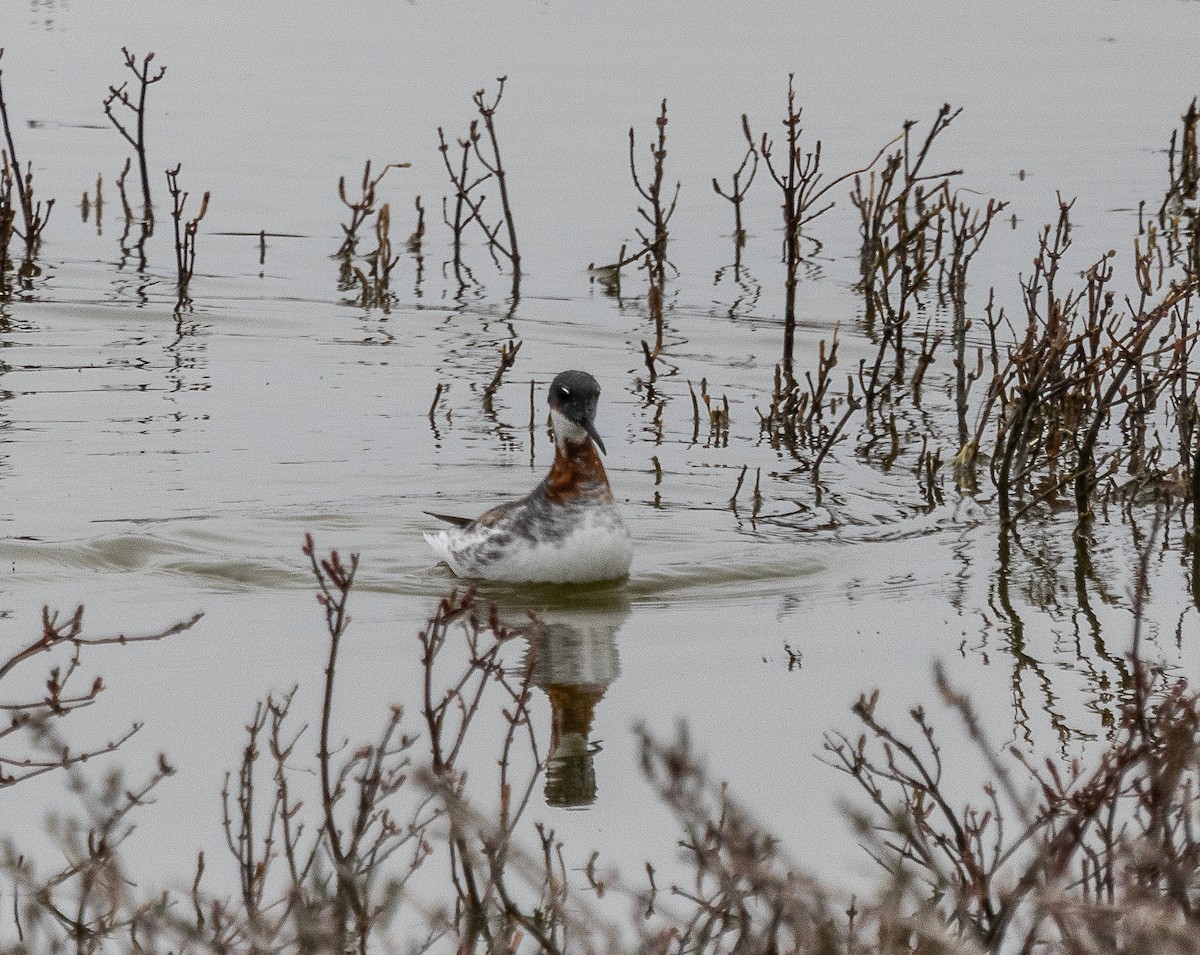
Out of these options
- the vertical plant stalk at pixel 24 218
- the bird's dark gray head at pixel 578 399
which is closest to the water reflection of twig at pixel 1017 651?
the bird's dark gray head at pixel 578 399

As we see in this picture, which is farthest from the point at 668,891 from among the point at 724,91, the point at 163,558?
the point at 724,91

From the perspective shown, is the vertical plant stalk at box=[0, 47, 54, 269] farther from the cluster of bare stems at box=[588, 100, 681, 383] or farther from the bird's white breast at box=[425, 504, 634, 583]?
the bird's white breast at box=[425, 504, 634, 583]

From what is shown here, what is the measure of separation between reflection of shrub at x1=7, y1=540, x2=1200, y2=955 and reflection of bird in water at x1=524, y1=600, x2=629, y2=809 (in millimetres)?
142

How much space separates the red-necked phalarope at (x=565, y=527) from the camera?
791 centimetres

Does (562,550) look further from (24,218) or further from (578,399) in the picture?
(24,218)

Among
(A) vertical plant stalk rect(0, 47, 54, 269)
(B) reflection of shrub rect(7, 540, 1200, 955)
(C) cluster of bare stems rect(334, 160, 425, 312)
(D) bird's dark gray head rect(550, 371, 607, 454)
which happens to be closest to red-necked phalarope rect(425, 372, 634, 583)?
(D) bird's dark gray head rect(550, 371, 607, 454)

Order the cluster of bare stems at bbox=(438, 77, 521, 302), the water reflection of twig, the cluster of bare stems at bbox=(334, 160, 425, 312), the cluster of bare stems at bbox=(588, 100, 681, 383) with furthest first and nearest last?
1. the cluster of bare stems at bbox=(438, 77, 521, 302)
2. the cluster of bare stems at bbox=(334, 160, 425, 312)
3. the cluster of bare stems at bbox=(588, 100, 681, 383)
4. the water reflection of twig

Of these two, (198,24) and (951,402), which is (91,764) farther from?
(198,24)

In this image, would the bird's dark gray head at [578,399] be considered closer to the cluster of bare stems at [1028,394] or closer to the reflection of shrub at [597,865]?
the cluster of bare stems at [1028,394]

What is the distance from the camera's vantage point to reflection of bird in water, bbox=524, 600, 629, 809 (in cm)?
572

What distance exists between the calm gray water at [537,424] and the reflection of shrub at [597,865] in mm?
339

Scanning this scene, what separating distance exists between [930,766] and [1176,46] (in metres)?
21.3

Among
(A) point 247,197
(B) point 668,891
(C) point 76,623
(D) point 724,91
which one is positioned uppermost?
(D) point 724,91

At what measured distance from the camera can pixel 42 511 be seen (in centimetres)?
896
